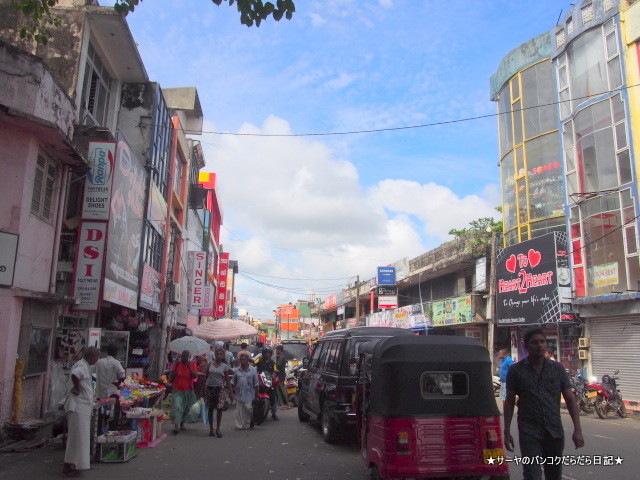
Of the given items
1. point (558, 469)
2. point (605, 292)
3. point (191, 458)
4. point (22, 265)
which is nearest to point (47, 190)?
point (22, 265)

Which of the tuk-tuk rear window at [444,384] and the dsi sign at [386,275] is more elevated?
the dsi sign at [386,275]

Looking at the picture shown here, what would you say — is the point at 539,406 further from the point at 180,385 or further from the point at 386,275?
the point at 386,275

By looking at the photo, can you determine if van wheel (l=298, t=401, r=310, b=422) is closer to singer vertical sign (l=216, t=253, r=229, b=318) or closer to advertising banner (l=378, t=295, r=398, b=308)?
advertising banner (l=378, t=295, r=398, b=308)

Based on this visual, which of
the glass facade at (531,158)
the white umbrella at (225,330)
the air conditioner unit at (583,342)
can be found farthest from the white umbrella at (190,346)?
the glass facade at (531,158)

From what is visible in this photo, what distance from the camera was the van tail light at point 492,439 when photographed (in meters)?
5.89

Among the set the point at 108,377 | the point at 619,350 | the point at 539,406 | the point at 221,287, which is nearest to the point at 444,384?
the point at 539,406

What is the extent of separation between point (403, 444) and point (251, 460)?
367 centimetres

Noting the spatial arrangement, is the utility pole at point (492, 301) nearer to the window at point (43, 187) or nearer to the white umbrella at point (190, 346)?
the white umbrella at point (190, 346)

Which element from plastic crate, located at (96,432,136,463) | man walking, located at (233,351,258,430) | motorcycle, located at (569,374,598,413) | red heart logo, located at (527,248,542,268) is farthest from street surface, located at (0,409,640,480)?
red heart logo, located at (527,248,542,268)

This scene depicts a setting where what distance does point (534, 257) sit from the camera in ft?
70.6

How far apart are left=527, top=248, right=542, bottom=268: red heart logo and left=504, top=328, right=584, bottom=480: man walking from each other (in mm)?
17441

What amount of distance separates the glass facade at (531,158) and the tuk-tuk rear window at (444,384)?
1782cm

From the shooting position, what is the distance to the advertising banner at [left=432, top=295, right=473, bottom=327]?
25562mm

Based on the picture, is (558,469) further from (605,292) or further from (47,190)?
(605,292)
